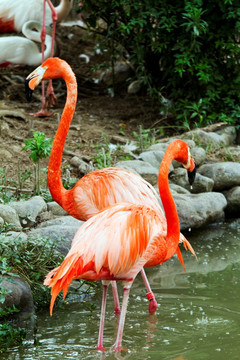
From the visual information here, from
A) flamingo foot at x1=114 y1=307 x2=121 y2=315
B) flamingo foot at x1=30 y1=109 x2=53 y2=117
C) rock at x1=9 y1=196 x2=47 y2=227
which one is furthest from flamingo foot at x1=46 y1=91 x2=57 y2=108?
flamingo foot at x1=114 y1=307 x2=121 y2=315

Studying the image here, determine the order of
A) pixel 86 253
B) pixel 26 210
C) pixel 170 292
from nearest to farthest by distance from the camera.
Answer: pixel 86 253 → pixel 170 292 → pixel 26 210

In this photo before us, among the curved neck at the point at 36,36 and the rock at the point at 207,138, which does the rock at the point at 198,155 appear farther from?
the curved neck at the point at 36,36

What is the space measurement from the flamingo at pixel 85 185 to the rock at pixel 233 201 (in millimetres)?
1981

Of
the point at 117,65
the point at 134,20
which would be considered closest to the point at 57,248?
the point at 134,20

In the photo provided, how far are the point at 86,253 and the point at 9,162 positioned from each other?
10.4ft

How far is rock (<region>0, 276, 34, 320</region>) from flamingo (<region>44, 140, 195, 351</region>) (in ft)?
1.24

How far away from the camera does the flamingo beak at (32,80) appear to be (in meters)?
4.44

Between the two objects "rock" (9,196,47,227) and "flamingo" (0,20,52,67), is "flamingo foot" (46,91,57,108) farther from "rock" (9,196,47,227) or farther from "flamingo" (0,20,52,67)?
"rock" (9,196,47,227)

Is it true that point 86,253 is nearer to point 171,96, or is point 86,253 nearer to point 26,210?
point 26,210

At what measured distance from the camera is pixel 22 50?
328 inches

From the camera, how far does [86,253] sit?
355 cm

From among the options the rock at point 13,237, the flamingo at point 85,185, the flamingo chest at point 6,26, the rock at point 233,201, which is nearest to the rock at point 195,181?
the rock at point 233,201

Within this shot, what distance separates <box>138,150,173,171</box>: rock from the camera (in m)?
6.41

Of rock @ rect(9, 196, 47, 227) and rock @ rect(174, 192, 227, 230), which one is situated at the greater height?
rock @ rect(9, 196, 47, 227)
